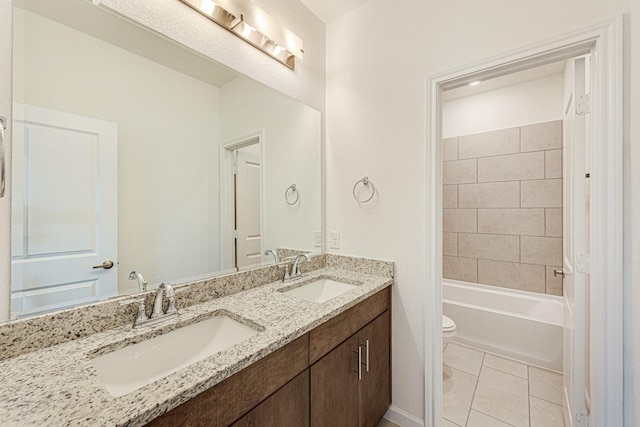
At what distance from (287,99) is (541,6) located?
131 centimetres

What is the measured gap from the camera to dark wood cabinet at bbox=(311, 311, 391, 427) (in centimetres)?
106

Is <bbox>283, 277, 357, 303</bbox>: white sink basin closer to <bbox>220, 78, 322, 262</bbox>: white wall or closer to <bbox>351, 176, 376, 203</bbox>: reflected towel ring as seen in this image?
<bbox>220, 78, 322, 262</bbox>: white wall

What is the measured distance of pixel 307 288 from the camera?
159 centimetres

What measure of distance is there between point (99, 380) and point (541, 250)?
3295 millimetres

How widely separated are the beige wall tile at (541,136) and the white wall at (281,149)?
2205 millimetres

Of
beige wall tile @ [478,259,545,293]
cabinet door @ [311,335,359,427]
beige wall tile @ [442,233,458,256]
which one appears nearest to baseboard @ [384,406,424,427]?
cabinet door @ [311,335,359,427]

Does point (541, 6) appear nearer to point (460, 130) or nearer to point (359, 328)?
point (359, 328)

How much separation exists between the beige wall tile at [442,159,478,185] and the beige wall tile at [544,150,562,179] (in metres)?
0.59

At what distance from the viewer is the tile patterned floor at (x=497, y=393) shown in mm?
1614

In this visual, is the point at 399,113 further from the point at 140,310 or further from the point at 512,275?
the point at 512,275

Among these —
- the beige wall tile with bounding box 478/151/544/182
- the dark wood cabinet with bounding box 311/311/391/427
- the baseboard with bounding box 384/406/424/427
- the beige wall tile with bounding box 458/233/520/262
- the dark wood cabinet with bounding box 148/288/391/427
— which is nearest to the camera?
the dark wood cabinet with bounding box 148/288/391/427

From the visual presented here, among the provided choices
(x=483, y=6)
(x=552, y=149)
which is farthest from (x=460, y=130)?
(x=483, y=6)

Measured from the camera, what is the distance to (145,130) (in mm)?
1114

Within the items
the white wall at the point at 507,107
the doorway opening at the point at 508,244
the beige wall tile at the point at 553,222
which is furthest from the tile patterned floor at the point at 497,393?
the white wall at the point at 507,107
